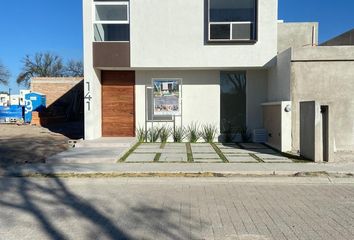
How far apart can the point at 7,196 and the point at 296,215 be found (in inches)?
216

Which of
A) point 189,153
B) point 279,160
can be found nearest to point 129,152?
point 189,153

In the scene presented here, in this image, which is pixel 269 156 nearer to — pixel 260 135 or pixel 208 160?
pixel 208 160

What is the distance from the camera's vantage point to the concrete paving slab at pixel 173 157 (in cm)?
1034

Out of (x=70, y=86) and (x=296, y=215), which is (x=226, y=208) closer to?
(x=296, y=215)

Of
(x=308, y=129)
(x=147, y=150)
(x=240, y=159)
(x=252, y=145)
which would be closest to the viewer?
(x=308, y=129)

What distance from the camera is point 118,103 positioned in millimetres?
15469

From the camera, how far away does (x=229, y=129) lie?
50.1 feet

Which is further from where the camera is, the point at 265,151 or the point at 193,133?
the point at 193,133

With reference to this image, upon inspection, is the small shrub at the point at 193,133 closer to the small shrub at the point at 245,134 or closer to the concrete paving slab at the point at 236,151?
the small shrub at the point at 245,134

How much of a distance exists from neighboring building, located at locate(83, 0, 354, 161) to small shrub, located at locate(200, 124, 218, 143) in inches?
11.2

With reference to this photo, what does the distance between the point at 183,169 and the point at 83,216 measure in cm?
392

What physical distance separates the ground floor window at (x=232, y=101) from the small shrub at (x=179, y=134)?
5.73ft

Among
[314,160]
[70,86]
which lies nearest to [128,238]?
[314,160]

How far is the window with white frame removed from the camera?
46.4 ft
